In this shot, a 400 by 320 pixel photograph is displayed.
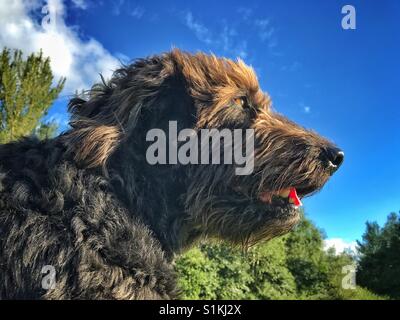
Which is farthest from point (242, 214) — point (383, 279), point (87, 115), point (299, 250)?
point (383, 279)

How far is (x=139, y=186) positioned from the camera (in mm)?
3533

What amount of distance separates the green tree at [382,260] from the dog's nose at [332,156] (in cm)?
2841

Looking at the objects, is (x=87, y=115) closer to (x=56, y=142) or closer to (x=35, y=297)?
(x=56, y=142)

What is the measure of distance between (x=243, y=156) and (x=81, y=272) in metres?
1.76

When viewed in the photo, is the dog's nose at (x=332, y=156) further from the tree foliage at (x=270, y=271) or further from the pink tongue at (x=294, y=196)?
the tree foliage at (x=270, y=271)

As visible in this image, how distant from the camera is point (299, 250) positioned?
22375mm

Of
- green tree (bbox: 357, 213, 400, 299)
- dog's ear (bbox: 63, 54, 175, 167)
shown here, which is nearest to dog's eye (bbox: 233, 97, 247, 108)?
dog's ear (bbox: 63, 54, 175, 167)

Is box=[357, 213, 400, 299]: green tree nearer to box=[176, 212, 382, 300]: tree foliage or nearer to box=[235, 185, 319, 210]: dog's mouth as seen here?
box=[176, 212, 382, 300]: tree foliage

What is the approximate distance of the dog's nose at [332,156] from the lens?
392cm

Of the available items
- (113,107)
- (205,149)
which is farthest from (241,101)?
(113,107)

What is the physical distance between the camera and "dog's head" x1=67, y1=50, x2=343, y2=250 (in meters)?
3.69

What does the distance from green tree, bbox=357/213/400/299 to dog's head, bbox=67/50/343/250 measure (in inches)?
1122

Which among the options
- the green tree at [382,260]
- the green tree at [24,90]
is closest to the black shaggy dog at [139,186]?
the green tree at [24,90]

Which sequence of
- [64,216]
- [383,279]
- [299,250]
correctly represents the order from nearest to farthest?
[64,216] → [299,250] → [383,279]
